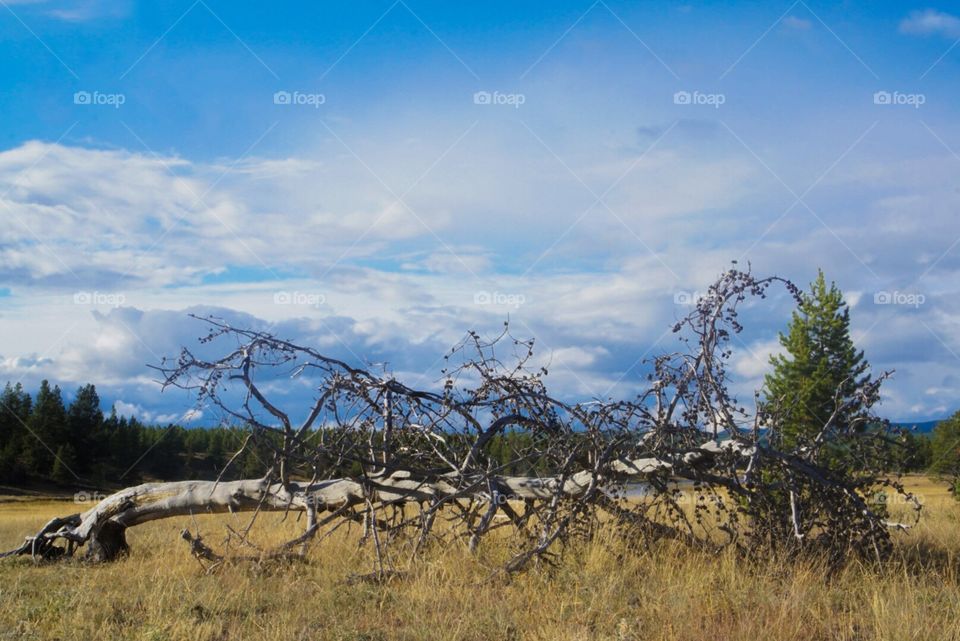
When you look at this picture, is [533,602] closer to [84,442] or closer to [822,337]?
[822,337]

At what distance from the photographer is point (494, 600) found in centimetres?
735

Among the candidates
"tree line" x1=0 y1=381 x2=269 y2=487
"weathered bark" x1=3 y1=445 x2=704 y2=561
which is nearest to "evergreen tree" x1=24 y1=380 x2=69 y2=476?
"tree line" x1=0 y1=381 x2=269 y2=487

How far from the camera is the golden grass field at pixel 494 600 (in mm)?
6430

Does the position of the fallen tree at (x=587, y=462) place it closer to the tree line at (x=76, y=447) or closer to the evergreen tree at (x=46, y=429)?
the tree line at (x=76, y=447)

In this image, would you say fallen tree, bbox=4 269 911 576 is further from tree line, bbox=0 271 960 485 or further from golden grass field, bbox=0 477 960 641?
tree line, bbox=0 271 960 485

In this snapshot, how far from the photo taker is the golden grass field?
6.43 m

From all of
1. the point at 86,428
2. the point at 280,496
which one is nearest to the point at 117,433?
the point at 86,428

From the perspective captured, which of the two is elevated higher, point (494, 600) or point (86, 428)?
point (86, 428)

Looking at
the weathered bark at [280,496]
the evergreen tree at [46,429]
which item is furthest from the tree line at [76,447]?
the weathered bark at [280,496]

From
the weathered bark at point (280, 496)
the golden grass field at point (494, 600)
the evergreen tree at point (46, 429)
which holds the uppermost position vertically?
the evergreen tree at point (46, 429)

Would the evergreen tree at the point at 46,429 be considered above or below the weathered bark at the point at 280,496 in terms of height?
above

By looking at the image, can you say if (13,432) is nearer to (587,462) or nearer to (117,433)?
(117,433)

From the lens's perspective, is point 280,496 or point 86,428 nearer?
point 280,496

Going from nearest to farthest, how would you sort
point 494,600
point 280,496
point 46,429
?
point 494,600 < point 280,496 < point 46,429
